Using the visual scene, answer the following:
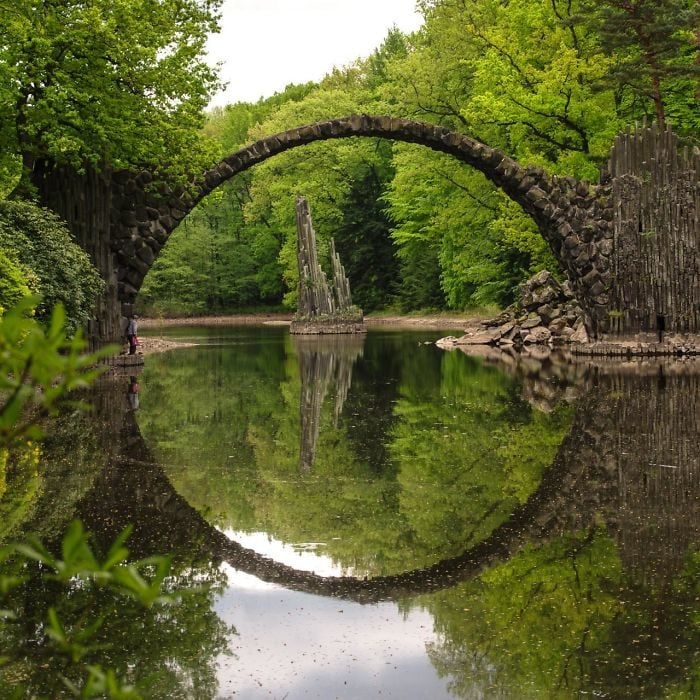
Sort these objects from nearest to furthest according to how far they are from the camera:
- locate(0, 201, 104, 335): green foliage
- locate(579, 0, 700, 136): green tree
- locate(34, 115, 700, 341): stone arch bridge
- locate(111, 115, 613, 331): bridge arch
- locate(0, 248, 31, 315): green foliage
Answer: locate(0, 248, 31, 315): green foliage < locate(0, 201, 104, 335): green foliage < locate(34, 115, 700, 341): stone arch bridge < locate(111, 115, 613, 331): bridge arch < locate(579, 0, 700, 136): green tree

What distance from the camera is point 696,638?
195 inches

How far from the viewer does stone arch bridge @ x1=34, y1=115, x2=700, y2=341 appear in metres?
22.1

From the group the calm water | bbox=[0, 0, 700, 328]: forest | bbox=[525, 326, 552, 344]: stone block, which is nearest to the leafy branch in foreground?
the calm water

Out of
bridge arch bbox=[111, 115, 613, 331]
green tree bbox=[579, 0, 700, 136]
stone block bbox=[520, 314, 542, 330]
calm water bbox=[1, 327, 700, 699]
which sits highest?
green tree bbox=[579, 0, 700, 136]

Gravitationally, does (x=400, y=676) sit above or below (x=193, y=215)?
below

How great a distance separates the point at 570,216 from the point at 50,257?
39.1 ft

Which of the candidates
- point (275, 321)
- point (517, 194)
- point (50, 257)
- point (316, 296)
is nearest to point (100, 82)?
point (50, 257)

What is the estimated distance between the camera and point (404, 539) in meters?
7.29

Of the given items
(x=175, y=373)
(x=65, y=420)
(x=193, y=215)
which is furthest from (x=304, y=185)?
(x=65, y=420)

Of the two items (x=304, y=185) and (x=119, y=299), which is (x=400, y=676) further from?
(x=304, y=185)

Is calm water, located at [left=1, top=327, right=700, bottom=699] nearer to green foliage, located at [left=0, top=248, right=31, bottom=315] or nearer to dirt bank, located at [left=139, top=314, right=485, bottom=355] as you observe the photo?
green foliage, located at [left=0, top=248, right=31, bottom=315]

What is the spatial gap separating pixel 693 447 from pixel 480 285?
35152 mm

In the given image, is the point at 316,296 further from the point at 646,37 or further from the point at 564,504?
the point at 564,504

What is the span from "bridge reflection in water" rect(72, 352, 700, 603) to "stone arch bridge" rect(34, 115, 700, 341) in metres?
8.19
